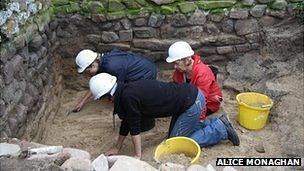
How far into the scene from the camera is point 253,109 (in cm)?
481

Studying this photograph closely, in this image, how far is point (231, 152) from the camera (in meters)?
4.46

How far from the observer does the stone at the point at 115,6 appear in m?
5.66

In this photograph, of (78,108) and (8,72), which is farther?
(78,108)

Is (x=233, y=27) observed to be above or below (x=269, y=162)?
above

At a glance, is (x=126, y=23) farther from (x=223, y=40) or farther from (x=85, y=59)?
(x=223, y=40)

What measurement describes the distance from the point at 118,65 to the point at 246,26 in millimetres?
2065

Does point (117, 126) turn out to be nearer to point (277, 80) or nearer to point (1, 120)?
point (1, 120)

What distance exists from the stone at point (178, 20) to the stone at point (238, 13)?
635 millimetres

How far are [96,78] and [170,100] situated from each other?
2.51 ft

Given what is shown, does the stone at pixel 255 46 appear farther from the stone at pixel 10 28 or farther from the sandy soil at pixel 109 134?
the stone at pixel 10 28

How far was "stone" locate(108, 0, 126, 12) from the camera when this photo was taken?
223 inches

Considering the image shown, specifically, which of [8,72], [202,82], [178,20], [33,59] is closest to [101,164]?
[8,72]

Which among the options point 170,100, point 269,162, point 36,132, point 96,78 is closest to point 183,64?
point 170,100

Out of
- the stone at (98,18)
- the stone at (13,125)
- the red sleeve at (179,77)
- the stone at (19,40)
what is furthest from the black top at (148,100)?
the stone at (98,18)
